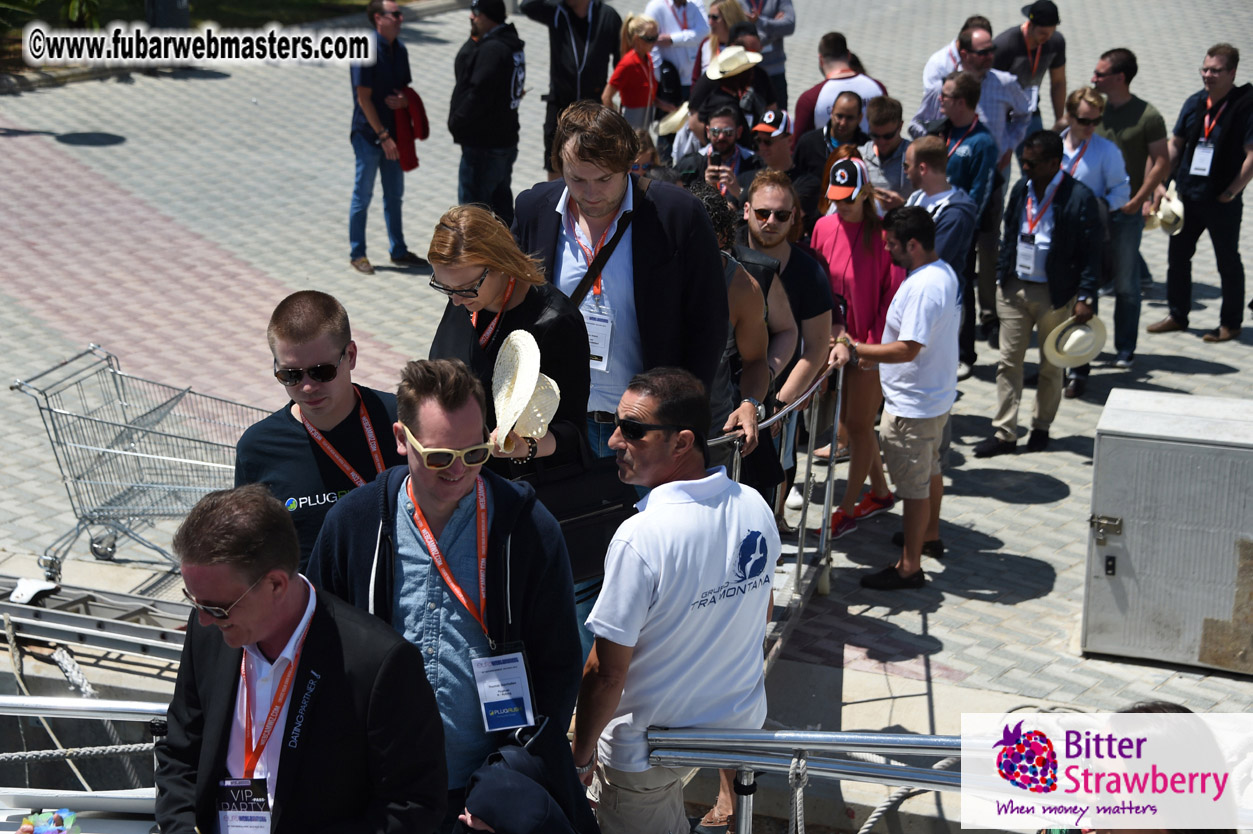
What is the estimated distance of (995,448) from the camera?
8.74 metres

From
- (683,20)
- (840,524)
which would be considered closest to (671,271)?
(840,524)

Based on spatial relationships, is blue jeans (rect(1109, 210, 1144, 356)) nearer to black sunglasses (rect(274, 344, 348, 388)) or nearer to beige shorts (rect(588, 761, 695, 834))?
beige shorts (rect(588, 761, 695, 834))

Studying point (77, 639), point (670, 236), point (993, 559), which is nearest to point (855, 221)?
point (993, 559)

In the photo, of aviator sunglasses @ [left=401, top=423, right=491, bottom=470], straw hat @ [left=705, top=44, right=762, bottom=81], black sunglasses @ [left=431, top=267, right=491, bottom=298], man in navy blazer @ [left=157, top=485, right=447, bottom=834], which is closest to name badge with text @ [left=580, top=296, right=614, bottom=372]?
black sunglasses @ [left=431, top=267, right=491, bottom=298]

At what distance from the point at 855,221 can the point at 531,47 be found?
13.2 metres

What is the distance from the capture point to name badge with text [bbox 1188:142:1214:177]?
10430 millimetres

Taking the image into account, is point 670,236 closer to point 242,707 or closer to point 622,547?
point 622,547

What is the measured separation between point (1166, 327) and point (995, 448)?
3.24 metres

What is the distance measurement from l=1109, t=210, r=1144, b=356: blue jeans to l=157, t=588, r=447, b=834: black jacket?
852 centimetres

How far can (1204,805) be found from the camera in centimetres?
305

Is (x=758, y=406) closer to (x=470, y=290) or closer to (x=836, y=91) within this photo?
(x=470, y=290)

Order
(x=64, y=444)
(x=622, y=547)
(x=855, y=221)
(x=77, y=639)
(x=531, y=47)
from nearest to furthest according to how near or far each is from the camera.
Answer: (x=622, y=547), (x=77, y=639), (x=64, y=444), (x=855, y=221), (x=531, y=47)

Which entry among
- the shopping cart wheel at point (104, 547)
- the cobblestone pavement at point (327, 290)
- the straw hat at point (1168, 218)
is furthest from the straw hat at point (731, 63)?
the shopping cart wheel at point (104, 547)

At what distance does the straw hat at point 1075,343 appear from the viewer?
8461mm
